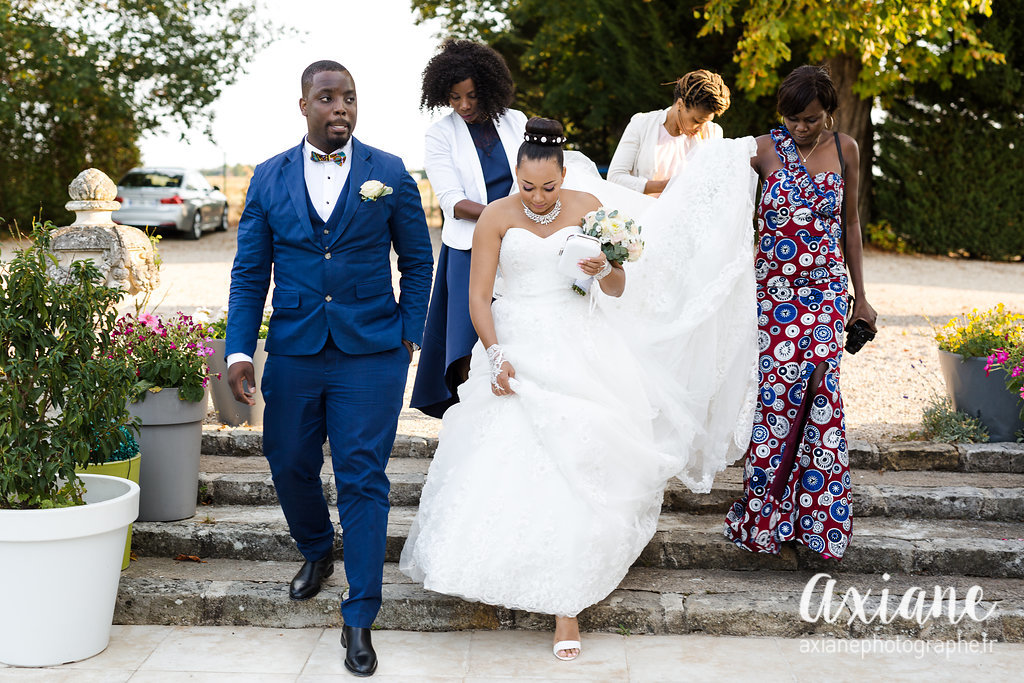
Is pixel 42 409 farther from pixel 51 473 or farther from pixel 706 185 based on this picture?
pixel 706 185

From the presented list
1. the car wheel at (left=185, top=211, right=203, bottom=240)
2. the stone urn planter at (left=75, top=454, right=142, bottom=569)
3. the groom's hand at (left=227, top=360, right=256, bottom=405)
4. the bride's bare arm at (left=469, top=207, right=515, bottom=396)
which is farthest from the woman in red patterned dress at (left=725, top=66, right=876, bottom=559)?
the car wheel at (left=185, top=211, right=203, bottom=240)

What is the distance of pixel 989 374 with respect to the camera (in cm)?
557

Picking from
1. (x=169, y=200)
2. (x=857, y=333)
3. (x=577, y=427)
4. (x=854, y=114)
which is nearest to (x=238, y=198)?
(x=169, y=200)

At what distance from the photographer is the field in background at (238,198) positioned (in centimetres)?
2592

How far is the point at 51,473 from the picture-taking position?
12.3 ft

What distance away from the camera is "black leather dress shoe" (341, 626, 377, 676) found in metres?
3.70

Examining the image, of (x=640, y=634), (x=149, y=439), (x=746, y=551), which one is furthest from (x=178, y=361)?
(x=746, y=551)

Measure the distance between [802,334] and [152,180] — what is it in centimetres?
1941

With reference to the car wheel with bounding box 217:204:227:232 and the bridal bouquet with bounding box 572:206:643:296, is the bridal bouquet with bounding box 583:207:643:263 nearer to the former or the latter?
the bridal bouquet with bounding box 572:206:643:296

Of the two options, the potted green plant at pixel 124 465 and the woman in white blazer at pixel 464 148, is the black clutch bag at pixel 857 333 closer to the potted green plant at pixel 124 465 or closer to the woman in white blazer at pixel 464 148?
the woman in white blazer at pixel 464 148

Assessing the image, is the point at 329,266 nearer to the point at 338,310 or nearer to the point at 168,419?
the point at 338,310

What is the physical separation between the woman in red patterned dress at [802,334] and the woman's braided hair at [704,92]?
65 cm

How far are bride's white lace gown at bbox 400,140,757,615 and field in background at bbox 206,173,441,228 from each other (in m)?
18.8

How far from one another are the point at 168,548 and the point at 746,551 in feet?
8.77
